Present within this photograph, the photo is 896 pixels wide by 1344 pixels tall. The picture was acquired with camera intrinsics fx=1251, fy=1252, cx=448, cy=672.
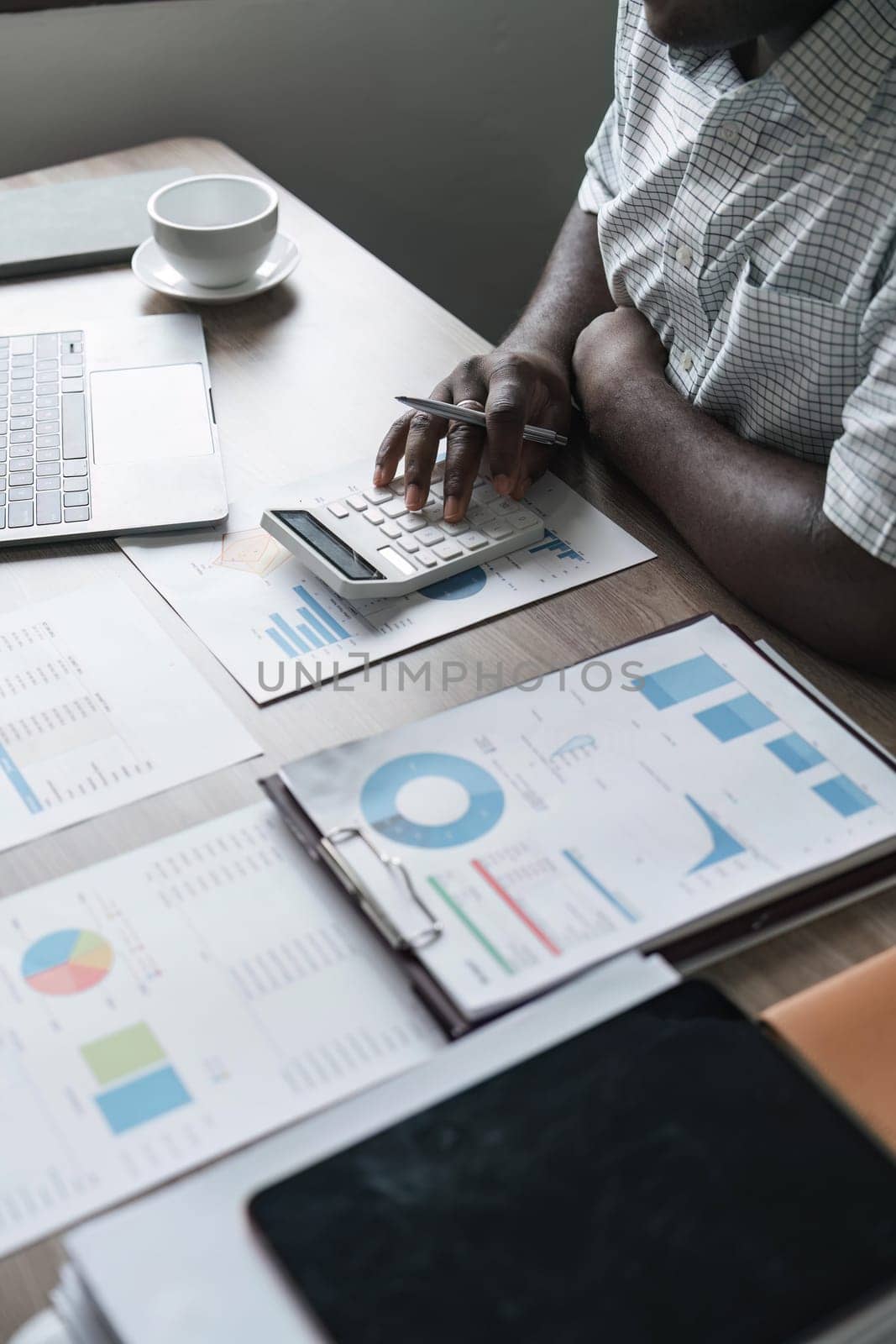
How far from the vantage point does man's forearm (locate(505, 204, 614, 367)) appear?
3.83 ft

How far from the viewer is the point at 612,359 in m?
1.11

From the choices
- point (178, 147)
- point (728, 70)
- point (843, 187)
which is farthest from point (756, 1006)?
point (178, 147)

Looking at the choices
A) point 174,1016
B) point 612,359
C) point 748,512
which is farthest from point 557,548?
point 174,1016

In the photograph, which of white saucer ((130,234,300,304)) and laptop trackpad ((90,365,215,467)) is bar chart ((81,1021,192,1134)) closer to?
laptop trackpad ((90,365,215,467))

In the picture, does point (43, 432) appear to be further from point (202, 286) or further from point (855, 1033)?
point (855, 1033)

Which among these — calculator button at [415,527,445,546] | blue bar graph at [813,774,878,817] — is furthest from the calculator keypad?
blue bar graph at [813,774,878,817]

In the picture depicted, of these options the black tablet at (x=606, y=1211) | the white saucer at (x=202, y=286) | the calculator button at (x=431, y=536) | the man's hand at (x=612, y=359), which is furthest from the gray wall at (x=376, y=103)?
the black tablet at (x=606, y=1211)

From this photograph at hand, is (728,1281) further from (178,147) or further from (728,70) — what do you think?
(178,147)

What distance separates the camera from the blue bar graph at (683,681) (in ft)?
2.58

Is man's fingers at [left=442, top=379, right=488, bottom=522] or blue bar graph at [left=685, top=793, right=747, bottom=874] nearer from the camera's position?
blue bar graph at [left=685, top=793, right=747, bottom=874]

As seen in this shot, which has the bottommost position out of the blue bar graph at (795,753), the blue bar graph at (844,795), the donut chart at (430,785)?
the donut chart at (430,785)

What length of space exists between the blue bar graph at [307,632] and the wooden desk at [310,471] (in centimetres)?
5

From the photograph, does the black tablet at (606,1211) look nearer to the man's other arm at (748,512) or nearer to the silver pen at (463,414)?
the man's other arm at (748,512)

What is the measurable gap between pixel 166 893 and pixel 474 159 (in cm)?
159
